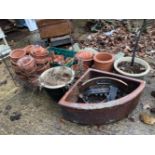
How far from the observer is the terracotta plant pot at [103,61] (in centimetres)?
255

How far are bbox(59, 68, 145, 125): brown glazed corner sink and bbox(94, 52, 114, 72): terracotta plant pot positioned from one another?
266 millimetres

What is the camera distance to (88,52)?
277cm

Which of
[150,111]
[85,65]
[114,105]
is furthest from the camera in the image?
[85,65]

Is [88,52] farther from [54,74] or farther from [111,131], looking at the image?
[111,131]

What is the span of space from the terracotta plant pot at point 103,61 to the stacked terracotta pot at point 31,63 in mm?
580

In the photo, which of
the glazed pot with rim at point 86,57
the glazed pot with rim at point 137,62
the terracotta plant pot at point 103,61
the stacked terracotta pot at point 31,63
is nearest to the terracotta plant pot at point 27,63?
the stacked terracotta pot at point 31,63

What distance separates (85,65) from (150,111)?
0.89 m

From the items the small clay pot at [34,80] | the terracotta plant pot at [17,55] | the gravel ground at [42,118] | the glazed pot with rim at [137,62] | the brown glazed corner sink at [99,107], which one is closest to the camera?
the brown glazed corner sink at [99,107]

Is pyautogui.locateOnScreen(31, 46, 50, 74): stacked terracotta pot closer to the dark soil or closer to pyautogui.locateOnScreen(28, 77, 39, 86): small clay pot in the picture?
pyautogui.locateOnScreen(28, 77, 39, 86): small clay pot

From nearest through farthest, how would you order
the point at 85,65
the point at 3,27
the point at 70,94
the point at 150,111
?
the point at 70,94
the point at 150,111
the point at 85,65
the point at 3,27

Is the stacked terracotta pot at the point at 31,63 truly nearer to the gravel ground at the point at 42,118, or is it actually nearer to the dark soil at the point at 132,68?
the gravel ground at the point at 42,118

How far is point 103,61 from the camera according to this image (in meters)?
2.58

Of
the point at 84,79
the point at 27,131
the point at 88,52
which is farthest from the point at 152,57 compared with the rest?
the point at 27,131

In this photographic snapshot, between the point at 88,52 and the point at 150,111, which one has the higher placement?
the point at 88,52
